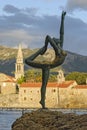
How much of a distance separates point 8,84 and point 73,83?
727 inches

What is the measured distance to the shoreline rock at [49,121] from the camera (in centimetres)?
1344

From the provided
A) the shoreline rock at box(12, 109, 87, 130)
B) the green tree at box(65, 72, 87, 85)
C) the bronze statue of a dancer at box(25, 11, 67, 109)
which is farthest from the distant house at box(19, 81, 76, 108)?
the shoreline rock at box(12, 109, 87, 130)

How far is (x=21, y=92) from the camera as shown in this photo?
13750 centimetres

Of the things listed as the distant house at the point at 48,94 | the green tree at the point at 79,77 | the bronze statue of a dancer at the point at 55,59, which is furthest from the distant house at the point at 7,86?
the bronze statue of a dancer at the point at 55,59

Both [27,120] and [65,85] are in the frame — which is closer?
[27,120]

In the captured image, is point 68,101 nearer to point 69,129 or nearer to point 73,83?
point 73,83

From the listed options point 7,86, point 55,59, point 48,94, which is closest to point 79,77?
point 7,86

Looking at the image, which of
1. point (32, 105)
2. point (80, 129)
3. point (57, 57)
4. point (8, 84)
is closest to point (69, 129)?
point (80, 129)

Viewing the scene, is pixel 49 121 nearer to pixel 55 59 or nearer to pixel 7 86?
pixel 55 59

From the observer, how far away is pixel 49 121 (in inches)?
→ 585

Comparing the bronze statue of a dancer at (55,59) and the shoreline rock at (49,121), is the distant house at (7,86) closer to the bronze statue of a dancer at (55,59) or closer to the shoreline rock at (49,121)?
the bronze statue of a dancer at (55,59)

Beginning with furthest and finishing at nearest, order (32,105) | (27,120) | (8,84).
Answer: (8,84) → (32,105) → (27,120)

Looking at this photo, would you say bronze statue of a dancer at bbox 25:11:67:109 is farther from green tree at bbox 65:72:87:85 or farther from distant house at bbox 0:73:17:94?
green tree at bbox 65:72:87:85

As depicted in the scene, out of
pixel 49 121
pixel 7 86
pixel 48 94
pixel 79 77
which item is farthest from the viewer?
pixel 79 77
